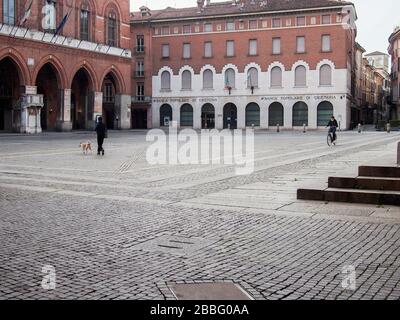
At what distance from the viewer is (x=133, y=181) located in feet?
41.5

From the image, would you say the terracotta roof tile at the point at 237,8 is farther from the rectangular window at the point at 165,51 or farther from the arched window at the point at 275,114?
the arched window at the point at 275,114

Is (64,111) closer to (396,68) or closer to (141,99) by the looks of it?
(141,99)

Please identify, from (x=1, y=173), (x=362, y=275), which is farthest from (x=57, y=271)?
(x=1, y=173)

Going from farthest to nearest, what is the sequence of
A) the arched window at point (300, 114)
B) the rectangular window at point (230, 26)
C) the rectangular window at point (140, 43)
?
the rectangular window at point (140, 43) < the rectangular window at point (230, 26) < the arched window at point (300, 114)

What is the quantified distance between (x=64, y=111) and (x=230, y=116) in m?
25.4

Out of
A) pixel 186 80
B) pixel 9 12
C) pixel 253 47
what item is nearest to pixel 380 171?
pixel 9 12

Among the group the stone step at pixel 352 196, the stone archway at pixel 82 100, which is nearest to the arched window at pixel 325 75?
the stone archway at pixel 82 100

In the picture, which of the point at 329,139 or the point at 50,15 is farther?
the point at 50,15

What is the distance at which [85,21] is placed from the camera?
5091cm

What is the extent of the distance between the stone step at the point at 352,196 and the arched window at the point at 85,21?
1750 inches

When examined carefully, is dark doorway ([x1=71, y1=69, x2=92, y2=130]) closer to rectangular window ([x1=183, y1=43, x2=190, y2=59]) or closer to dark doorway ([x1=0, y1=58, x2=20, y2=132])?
dark doorway ([x1=0, y1=58, x2=20, y2=132])

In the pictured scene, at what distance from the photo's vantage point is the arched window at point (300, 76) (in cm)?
6297

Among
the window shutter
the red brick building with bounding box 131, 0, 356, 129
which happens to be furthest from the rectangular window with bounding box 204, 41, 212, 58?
the window shutter
